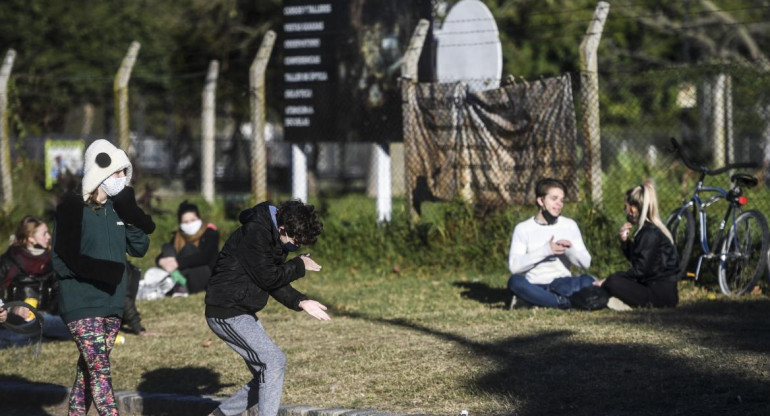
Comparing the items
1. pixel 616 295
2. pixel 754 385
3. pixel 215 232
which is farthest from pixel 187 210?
pixel 754 385

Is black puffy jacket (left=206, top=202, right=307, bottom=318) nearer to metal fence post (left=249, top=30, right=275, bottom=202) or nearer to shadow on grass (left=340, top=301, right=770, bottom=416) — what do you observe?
shadow on grass (left=340, top=301, right=770, bottom=416)

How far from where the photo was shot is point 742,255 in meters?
10.6

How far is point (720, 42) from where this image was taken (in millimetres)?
35312

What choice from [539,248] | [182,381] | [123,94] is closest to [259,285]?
[182,381]

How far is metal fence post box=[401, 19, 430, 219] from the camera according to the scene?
1362cm

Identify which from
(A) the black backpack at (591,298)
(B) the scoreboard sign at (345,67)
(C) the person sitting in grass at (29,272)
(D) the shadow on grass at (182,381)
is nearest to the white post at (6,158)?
(B) the scoreboard sign at (345,67)

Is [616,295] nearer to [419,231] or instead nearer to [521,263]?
[521,263]

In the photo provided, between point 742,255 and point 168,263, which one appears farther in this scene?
point 168,263

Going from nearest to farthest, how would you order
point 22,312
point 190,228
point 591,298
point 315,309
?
1. point 315,309
2. point 22,312
3. point 591,298
4. point 190,228

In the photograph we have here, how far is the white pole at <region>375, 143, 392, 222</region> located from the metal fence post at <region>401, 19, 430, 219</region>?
1.12 metres

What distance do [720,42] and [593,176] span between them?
81.6 feet

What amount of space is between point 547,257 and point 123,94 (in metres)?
7.77

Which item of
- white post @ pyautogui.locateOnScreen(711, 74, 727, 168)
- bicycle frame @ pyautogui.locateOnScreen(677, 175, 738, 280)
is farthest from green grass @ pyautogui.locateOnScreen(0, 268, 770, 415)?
white post @ pyautogui.locateOnScreen(711, 74, 727, 168)

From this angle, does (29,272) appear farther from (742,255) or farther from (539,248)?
(742,255)
